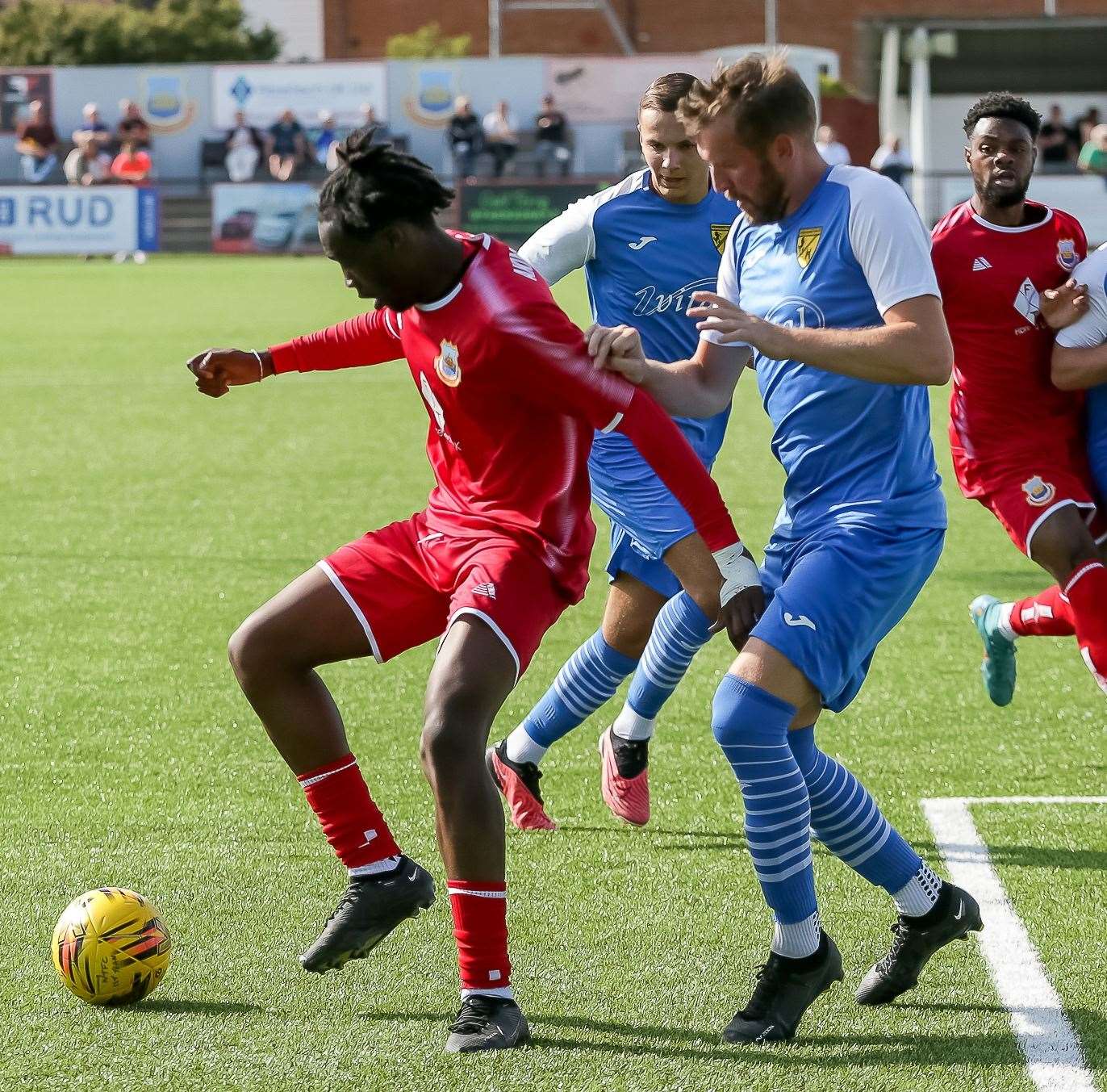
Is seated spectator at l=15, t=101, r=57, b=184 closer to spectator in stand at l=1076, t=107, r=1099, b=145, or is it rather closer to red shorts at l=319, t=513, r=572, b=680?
spectator in stand at l=1076, t=107, r=1099, b=145

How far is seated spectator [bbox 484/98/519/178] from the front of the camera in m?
36.9

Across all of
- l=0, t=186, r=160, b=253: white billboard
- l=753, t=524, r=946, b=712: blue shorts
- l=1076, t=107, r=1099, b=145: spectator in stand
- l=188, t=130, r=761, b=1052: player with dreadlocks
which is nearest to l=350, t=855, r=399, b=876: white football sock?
l=188, t=130, r=761, b=1052: player with dreadlocks

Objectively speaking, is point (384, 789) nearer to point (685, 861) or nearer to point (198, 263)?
point (685, 861)

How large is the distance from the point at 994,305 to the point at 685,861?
6.81 ft

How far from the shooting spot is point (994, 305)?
5691 millimetres

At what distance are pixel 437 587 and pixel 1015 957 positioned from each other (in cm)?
166

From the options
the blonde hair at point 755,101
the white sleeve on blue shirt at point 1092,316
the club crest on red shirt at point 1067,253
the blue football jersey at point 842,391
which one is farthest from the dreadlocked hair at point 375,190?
the club crest on red shirt at point 1067,253

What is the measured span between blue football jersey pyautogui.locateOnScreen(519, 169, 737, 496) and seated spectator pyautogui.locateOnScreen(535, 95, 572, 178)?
31626mm

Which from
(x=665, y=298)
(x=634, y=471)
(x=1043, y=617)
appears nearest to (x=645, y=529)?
(x=634, y=471)

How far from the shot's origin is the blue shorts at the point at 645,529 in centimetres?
520

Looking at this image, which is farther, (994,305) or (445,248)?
(994,305)

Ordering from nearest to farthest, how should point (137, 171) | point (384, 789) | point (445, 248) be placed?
point (445, 248), point (384, 789), point (137, 171)

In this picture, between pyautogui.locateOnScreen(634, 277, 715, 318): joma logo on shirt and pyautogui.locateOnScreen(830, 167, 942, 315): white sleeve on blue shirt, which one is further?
pyautogui.locateOnScreen(634, 277, 715, 318): joma logo on shirt

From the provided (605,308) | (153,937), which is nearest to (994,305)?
(605,308)
